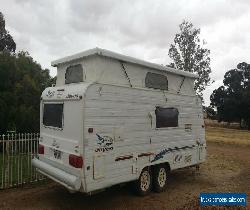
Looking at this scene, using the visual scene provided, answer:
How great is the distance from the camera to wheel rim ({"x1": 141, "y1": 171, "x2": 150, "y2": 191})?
9617 millimetres

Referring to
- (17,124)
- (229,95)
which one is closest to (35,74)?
(17,124)

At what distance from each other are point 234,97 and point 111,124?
1800 inches

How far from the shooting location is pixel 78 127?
306 inches

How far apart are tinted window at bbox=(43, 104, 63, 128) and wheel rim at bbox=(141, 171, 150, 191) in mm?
2977

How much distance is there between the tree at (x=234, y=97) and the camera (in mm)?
47875

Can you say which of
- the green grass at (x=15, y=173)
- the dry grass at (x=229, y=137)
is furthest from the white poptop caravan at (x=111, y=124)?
the dry grass at (x=229, y=137)

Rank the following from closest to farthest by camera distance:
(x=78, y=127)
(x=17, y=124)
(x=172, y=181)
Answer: (x=78, y=127), (x=172, y=181), (x=17, y=124)

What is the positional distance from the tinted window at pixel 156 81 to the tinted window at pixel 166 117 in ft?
2.45

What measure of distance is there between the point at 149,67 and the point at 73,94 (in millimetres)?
2905

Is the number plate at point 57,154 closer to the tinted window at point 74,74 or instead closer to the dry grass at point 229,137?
the tinted window at point 74,74

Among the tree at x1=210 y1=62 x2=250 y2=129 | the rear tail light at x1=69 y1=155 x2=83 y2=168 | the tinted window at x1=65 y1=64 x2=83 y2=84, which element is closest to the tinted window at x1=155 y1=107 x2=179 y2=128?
the tinted window at x1=65 y1=64 x2=83 y2=84

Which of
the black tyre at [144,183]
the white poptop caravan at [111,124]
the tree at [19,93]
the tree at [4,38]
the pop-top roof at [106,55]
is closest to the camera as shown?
the white poptop caravan at [111,124]

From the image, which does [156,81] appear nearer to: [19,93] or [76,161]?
[76,161]

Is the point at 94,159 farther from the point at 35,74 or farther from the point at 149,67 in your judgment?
the point at 35,74
